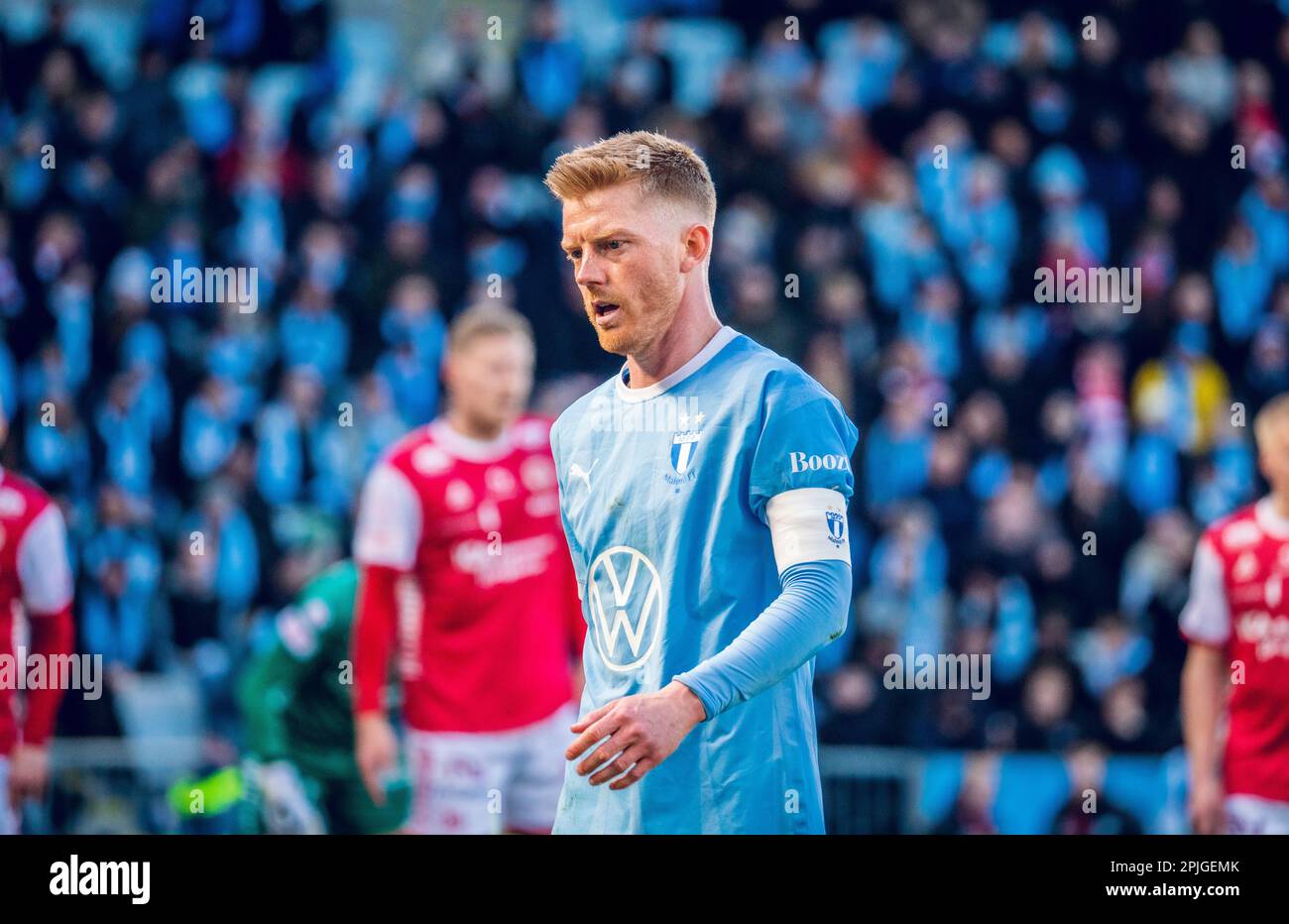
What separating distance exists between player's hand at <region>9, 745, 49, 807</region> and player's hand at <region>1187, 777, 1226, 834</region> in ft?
11.3

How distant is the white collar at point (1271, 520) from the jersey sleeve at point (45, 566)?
11.9 feet

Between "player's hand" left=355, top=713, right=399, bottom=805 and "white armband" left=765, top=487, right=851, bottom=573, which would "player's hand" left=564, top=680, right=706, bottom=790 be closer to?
"white armband" left=765, top=487, right=851, bottom=573

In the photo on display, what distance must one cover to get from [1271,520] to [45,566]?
147 inches

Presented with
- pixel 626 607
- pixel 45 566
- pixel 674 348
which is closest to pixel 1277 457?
pixel 674 348

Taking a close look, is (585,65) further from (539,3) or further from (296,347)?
(296,347)

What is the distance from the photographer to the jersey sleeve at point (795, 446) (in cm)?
317

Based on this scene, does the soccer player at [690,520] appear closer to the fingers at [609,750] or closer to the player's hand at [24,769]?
the fingers at [609,750]

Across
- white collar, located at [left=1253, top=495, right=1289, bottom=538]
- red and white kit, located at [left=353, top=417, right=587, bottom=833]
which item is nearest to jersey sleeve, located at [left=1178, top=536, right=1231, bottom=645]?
white collar, located at [left=1253, top=495, right=1289, bottom=538]

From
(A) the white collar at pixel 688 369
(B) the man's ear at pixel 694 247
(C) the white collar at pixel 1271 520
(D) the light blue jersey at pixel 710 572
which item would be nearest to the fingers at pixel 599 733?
(D) the light blue jersey at pixel 710 572

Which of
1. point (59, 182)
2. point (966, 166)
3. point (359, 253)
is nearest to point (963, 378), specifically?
point (966, 166)

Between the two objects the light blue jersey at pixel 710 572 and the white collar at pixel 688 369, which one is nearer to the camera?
the light blue jersey at pixel 710 572

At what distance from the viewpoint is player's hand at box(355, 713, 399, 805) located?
5.36 metres

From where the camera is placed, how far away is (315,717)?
5574mm
